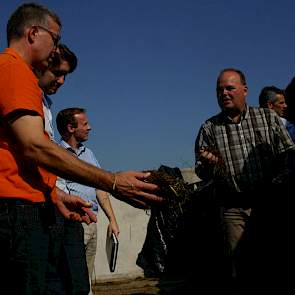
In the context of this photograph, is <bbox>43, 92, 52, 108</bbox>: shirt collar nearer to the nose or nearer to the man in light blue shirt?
the nose

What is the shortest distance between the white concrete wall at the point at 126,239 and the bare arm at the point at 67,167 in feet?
19.8

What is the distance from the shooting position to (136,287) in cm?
745

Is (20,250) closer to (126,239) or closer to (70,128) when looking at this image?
(70,128)

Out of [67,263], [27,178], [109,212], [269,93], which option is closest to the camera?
[27,178]

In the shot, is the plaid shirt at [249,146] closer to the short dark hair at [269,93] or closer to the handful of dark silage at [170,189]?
the short dark hair at [269,93]

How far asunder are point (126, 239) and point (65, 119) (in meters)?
3.74

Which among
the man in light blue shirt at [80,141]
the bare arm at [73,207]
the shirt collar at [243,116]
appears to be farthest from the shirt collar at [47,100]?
the shirt collar at [243,116]

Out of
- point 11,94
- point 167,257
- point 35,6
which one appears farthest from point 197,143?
point 11,94

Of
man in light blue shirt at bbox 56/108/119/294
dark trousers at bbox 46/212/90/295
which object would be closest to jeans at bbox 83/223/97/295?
man in light blue shirt at bbox 56/108/119/294

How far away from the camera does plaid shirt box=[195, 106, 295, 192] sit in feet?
17.1

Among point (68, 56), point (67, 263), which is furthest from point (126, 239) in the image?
point (67, 263)

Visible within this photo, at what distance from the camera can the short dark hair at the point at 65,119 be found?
5.47 m

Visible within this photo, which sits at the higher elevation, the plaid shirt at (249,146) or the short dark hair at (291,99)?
the short dark hair at (291,99)

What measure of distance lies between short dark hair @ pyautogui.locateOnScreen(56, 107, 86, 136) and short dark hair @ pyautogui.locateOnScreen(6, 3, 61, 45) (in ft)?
8.75
